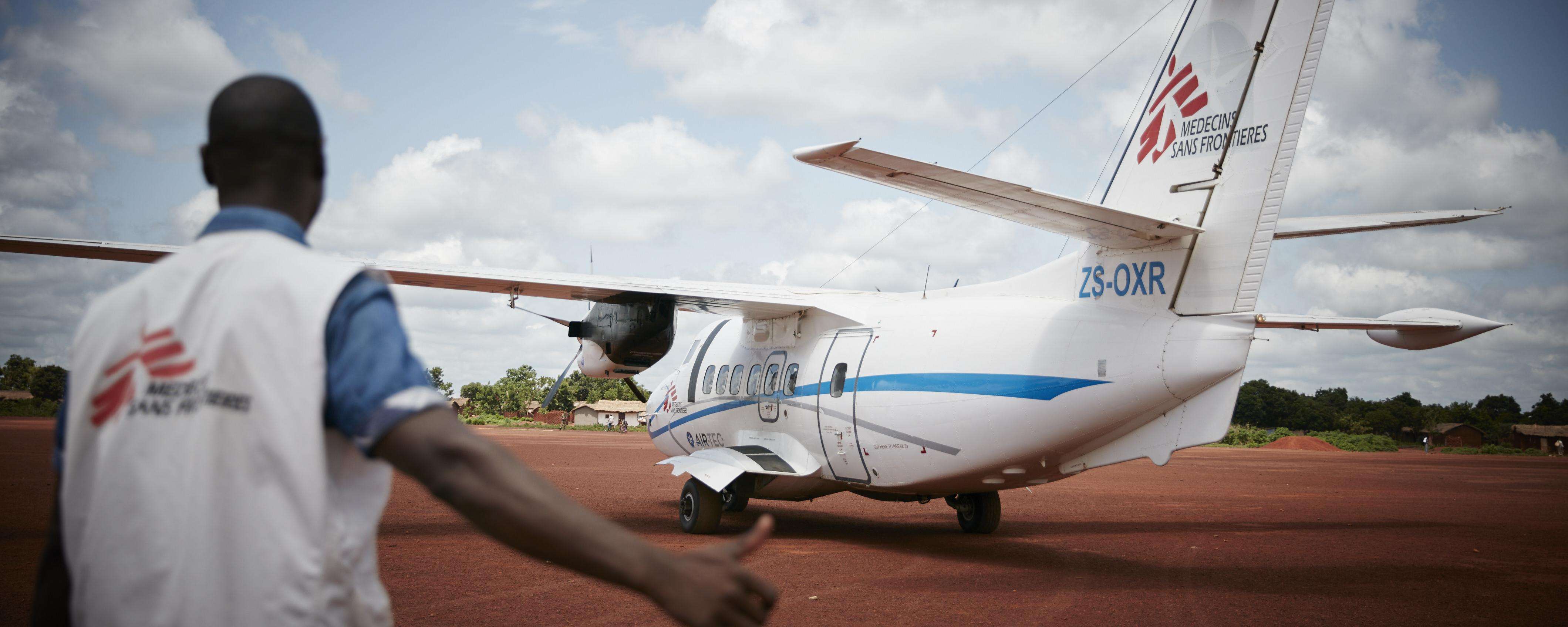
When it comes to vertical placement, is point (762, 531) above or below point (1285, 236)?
below

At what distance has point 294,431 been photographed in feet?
5.05

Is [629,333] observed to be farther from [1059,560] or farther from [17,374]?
[17,374]

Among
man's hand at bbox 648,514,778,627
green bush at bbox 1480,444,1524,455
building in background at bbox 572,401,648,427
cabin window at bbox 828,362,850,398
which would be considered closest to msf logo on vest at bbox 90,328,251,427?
man's hand at bbox 648,514,778,627

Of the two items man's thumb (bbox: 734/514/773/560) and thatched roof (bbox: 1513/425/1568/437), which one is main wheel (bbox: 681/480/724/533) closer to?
man's thumb (bbox: 734/514/773/560)

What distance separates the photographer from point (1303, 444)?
57.7 m

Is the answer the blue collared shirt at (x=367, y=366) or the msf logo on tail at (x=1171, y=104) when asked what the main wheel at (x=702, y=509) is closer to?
the msf logo on tail at (x=1171, y=104)

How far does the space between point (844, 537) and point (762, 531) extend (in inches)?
441

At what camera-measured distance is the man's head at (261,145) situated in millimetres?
1818

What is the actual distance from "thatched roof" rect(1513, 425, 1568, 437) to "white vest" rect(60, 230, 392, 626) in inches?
3184

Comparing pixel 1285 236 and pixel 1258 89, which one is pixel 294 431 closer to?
pixel 1258 89

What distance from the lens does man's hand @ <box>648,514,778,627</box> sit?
1602mm

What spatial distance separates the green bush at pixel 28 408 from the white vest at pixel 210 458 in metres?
79.7

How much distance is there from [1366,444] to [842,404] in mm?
58284

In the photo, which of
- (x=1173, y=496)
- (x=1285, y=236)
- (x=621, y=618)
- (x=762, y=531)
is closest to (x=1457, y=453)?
(x=1173, y=496)
